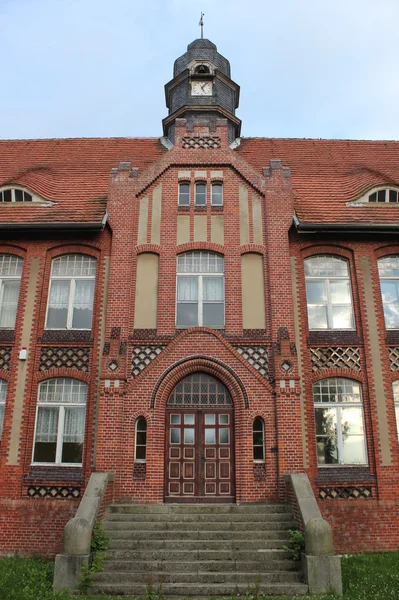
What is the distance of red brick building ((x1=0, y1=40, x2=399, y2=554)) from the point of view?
12.2 meters

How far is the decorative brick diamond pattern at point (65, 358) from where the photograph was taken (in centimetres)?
1329

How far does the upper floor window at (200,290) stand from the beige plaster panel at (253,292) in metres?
0.59

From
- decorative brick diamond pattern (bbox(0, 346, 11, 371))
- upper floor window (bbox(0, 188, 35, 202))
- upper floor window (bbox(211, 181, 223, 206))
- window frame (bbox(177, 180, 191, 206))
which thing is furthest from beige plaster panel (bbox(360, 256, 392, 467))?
upper floor window (bbox(0, 188, 35, 202))

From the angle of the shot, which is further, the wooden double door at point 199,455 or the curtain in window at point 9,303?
the curtain in window at point 9,303

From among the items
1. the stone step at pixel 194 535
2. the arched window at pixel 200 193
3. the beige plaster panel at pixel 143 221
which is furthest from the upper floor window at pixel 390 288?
the beige plaster panel at pixel 143 221

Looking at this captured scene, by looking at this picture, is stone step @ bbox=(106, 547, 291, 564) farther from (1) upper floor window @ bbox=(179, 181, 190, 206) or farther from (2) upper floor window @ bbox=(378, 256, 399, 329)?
(1) upper floor window @ bbox=(179, 181, 190, 206)

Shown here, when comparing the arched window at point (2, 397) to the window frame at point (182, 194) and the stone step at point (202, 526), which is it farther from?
the window frame at point (182, 194)

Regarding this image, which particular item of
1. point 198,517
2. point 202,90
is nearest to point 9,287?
point 198,517

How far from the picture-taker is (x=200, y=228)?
46.8ft

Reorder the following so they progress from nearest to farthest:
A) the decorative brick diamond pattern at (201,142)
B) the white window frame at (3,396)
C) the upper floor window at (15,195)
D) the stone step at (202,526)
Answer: the stone step at (202,526) → the white window frame at (3,396) → the decorative brick diamond pattern at (201,142) → the upper floor window at (15,195)

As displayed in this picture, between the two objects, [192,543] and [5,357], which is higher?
[5,357]

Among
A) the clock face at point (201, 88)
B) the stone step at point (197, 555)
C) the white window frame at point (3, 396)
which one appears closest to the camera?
the stone step at point (197, 555)

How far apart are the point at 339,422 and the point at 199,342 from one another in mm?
4110

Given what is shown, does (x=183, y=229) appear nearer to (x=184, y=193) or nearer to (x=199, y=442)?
(x=184, y=193)
